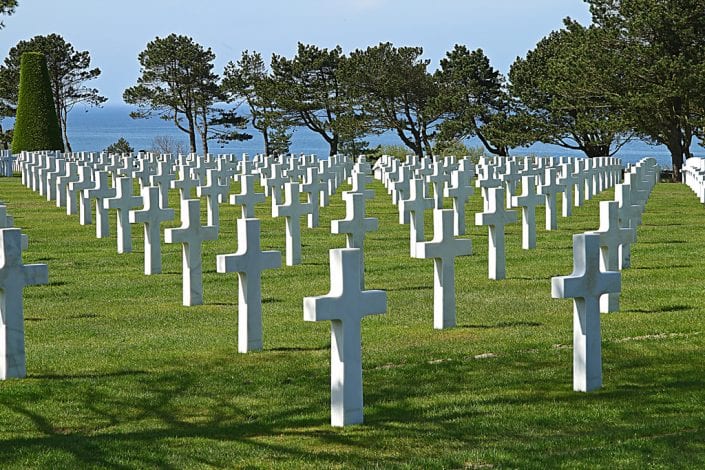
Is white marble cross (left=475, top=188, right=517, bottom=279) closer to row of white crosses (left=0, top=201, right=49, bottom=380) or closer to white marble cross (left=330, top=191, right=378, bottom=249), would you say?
white marble cross (left=330, top=191, right=378, bottom=249)

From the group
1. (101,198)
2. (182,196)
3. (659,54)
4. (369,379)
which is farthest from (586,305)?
(659,54)

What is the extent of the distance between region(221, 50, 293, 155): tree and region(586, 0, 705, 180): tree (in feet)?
68.8

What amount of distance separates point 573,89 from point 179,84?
A: 2748cm

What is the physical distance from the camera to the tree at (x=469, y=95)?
53406mm

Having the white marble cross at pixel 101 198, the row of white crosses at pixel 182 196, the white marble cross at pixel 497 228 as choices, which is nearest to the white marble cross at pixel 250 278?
the row of white crosses at pixel 182 196

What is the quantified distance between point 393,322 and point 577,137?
4021 centimetres

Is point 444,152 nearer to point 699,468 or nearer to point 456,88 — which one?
point 456,88

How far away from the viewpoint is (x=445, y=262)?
32.9 feet

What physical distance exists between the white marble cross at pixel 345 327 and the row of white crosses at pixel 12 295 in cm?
232

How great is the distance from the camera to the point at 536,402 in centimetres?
754

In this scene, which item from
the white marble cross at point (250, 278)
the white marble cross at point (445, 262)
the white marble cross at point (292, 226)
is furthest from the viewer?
the white marble cross at point (292, 226)

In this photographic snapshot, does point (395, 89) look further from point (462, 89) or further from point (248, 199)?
point (248, 199)

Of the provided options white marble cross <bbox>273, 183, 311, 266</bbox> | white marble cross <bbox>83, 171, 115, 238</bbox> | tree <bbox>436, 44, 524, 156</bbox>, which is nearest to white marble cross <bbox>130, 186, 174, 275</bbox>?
white marble cross <bbox>273, 183, 311, 266</bbox>

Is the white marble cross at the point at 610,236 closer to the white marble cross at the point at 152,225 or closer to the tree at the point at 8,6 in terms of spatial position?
the white marble cross at the point at 152,225
